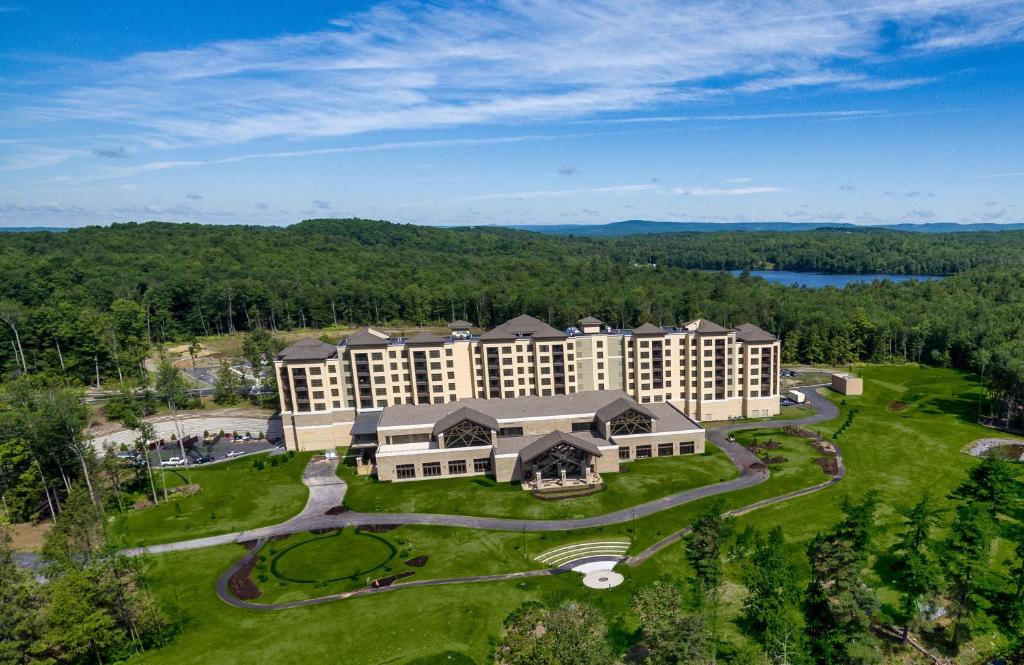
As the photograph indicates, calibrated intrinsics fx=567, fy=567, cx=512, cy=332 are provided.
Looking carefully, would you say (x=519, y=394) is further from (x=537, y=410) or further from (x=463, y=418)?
(x=463, y=418)

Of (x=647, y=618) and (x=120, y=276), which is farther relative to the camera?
(x=120, y=276)

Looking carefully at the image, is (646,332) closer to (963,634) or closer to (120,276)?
(963,634)

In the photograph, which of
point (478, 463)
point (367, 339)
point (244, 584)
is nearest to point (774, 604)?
point (478, 463)

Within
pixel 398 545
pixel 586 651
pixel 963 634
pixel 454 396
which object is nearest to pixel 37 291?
pixel 454 396

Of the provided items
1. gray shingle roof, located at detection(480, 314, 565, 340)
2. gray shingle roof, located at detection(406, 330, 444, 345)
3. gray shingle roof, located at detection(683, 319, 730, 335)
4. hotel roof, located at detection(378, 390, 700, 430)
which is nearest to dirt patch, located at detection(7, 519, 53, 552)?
hotel roof, located at detection(378, 390, 700, 430)

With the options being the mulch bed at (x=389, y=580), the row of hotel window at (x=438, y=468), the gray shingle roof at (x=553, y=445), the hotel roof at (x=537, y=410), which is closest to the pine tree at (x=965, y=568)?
the gray shingle roof at (x=553, y=445)

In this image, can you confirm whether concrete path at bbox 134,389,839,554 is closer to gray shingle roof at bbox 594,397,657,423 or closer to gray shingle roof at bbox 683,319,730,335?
gray shingle roof at bbox 594,397,657,423
